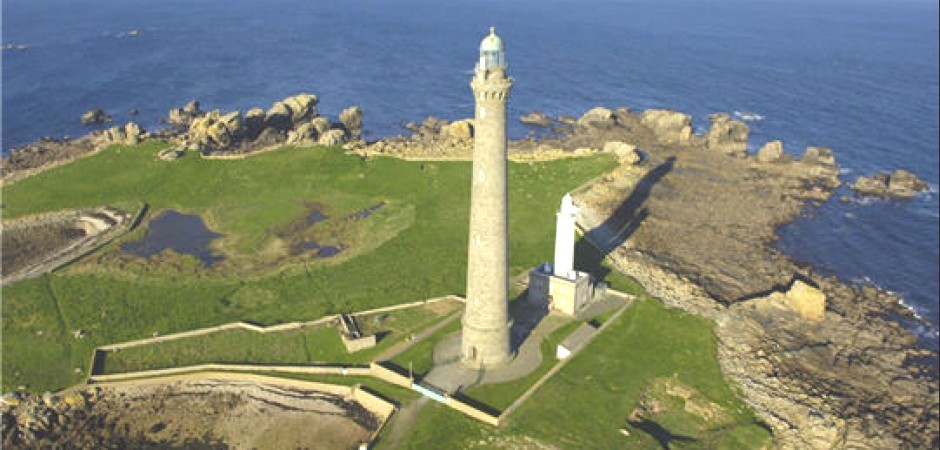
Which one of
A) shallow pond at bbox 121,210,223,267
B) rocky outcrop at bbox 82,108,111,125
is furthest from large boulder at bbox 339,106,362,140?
shallow pond at bbox 121,210,223,267

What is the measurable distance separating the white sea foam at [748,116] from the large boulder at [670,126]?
58.8 feet

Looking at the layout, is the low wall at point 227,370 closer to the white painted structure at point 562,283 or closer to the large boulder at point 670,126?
the white painted structure at point 562,283

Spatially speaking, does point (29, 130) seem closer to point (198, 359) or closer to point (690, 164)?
point (198, 359)

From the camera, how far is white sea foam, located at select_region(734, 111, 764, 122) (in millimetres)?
101012

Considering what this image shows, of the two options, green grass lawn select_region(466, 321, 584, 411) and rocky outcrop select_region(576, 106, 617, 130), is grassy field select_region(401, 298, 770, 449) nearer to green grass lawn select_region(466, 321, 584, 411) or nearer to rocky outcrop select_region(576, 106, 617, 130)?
green grass lawn select_region(466, 321, 584, 411)

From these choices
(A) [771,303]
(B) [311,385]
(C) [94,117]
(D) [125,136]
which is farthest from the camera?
(C) [94,117]

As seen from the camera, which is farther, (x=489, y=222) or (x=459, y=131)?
(x=459, y=131)

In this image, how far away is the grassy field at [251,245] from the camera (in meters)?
41.8

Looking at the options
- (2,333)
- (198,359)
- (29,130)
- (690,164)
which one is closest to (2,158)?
(29,130)

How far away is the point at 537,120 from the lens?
9619cm

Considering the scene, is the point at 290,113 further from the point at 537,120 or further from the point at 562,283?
the point at 562,283

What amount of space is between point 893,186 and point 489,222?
2311 inches

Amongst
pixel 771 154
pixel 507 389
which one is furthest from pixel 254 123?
pixel 771 154

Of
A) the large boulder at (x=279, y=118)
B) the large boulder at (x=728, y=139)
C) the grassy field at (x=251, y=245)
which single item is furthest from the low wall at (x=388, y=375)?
the large boulder at (x=728, y=139)
